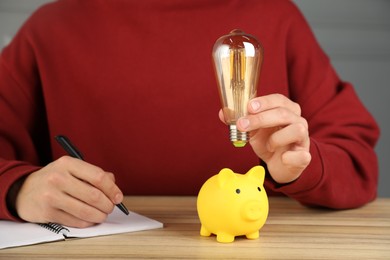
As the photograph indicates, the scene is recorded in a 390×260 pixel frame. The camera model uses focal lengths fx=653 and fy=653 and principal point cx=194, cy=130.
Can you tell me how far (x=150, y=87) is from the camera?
1.39 metres

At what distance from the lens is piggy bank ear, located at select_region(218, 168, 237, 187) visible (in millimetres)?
841

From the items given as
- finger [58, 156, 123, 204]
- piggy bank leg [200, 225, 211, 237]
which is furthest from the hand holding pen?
piggy bank leg [200, 225, 211, 237]

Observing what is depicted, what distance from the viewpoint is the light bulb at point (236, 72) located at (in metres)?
0.85

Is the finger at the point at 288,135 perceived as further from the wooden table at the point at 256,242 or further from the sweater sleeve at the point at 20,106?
the sweater sleeve at the point at 20,106

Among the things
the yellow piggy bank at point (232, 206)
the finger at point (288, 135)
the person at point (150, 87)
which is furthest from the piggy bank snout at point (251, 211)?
the person at point (150, 87)

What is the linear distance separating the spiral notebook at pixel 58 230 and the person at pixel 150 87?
406 mm

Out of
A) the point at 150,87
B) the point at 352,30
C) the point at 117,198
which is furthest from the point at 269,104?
the point at 352,30

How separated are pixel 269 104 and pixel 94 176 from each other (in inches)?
10.6

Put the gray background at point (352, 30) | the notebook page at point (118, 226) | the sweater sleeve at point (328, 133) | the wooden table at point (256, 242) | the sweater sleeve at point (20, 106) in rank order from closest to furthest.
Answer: the wooden table at point (256, 242)
the notebook page at point (118, 226)
the sweater sleeve at point (328, 133)
the sweater sleeve at point (20, 106)
the gray background at point (352, 30)

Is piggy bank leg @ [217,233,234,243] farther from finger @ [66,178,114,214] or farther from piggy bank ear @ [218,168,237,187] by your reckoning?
finger @ [66,178,114,214]

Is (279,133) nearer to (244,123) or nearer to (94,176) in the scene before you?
(244,123)

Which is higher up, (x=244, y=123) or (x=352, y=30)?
(x=244, y=123)

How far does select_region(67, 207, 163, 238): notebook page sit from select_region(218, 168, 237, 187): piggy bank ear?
14 centimetres

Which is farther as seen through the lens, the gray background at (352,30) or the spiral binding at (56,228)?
the gray background at (352,30)
